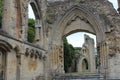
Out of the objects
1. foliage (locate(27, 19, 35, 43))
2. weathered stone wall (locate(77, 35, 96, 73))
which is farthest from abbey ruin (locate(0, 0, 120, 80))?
weathered stone wall (locate(77, 35, 96, 73))

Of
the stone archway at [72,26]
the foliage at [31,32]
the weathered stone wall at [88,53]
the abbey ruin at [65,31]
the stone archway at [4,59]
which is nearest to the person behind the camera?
the stone archway at [4,59]

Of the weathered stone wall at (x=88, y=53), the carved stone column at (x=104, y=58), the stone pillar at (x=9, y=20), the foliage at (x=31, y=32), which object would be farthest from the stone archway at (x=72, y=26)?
the weathered stone wall at (x=88, y=53)

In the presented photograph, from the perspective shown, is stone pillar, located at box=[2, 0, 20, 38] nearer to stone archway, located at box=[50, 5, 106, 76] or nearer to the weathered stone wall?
stone archway, located at box=[50, 5, 106, 76]

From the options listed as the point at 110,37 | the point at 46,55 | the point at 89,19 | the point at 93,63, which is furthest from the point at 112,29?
the point at 93,63

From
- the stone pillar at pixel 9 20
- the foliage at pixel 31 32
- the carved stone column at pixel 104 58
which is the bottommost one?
the carved stone column at pixel 104 58

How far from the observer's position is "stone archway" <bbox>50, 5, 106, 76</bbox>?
1180 centimetres

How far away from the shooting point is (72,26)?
1239cm

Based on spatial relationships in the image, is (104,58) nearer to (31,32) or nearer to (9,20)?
(9,20)

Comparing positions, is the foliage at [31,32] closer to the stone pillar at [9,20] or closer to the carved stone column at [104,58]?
the carved stone column at [104,58]

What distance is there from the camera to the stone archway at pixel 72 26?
11805 mm

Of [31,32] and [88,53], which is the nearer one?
[31,32]

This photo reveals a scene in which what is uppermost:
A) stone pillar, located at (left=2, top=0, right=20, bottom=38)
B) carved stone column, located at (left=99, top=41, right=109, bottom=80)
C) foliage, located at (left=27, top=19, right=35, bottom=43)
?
foliage, located at (left=27, top=19, right=35, bottom=43)

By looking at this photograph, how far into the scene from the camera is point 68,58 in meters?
23.8

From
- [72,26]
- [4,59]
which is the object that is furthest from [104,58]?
[4,59]
